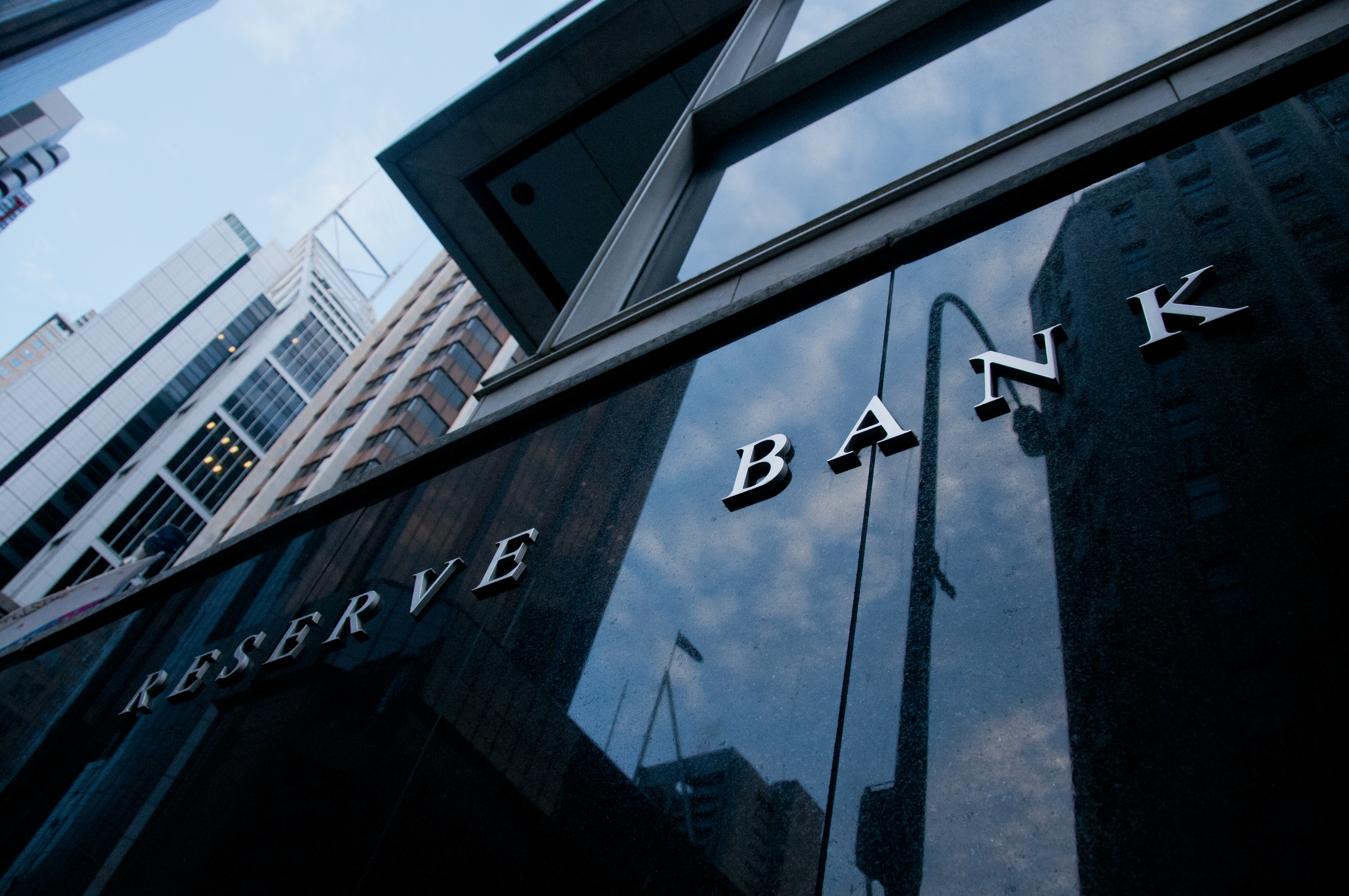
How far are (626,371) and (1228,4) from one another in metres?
5.45

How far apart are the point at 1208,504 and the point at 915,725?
1454 mm

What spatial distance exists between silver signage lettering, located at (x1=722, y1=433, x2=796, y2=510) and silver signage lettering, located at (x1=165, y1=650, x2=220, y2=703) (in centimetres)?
496

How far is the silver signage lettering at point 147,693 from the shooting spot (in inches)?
289

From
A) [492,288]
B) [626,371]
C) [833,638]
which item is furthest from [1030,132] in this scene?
[492,288]

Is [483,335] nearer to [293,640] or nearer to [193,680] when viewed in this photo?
[193,680]

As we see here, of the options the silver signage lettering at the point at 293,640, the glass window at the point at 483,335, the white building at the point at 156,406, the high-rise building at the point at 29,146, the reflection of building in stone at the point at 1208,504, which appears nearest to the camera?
the reflection of building in stone at the point at 1208,504

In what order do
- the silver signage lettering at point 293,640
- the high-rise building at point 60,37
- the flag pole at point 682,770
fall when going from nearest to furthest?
the flag pole at point 682,770 < the silver signage lettering at point 293,640 < the high-rise building at point 60,37

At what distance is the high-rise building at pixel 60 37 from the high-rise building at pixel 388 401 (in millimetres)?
28620

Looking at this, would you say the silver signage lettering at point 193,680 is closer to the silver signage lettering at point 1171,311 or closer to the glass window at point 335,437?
the silver signage lettering at point 1171,311

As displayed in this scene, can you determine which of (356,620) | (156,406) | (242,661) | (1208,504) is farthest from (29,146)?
(1208,504)

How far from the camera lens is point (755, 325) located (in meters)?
6.26

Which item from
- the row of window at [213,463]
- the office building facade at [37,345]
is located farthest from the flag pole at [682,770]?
the office building facade at [37,345]

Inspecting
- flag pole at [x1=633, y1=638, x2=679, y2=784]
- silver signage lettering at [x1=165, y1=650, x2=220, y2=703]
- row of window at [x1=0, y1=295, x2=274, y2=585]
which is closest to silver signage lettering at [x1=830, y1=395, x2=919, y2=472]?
flag pole at [x1=633, y1=638, x2=679, y2=784]

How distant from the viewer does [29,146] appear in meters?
114
